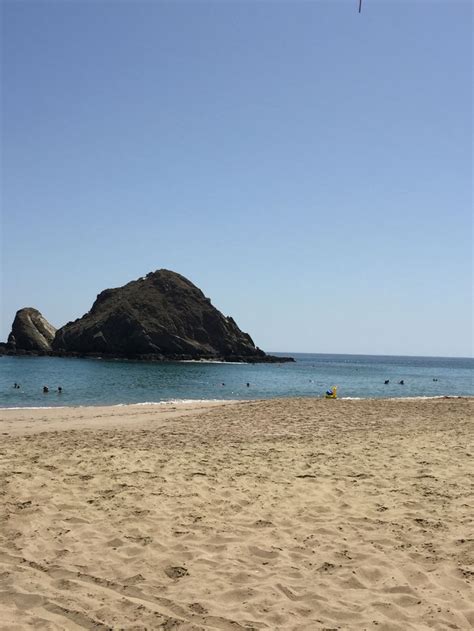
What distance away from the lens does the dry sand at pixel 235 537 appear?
16.1 feet

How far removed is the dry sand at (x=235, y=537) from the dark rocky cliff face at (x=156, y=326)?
11338 cm

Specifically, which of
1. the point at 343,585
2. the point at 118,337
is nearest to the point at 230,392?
the point at 343,585

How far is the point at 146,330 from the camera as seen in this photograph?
127 metres

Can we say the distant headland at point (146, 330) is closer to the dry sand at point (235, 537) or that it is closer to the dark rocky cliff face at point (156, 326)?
the dark rocky cliff face at point (156, 326)

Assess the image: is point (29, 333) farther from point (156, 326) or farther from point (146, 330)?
point (156, 326)

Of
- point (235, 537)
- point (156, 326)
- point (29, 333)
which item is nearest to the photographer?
point (235, 537)

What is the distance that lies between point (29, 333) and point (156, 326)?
38052 millimetres

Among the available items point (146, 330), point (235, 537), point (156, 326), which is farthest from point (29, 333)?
point (235, 537)

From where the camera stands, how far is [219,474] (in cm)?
973

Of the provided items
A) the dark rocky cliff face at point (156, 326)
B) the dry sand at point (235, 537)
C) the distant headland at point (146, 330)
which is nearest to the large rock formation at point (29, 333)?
the distant headland at point (146, 330)

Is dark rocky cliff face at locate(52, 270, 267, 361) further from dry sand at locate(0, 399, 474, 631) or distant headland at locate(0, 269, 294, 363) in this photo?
dry sand at locate(0, 399, 474, 631)

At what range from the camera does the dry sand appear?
16.1ft

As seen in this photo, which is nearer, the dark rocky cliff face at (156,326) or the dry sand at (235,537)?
the dry sand at (235,537)

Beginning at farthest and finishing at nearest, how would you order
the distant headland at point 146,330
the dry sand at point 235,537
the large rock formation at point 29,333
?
the large rock formation at point 29,333, the distant headland at point 146,330, the dry sand at point 235,537
